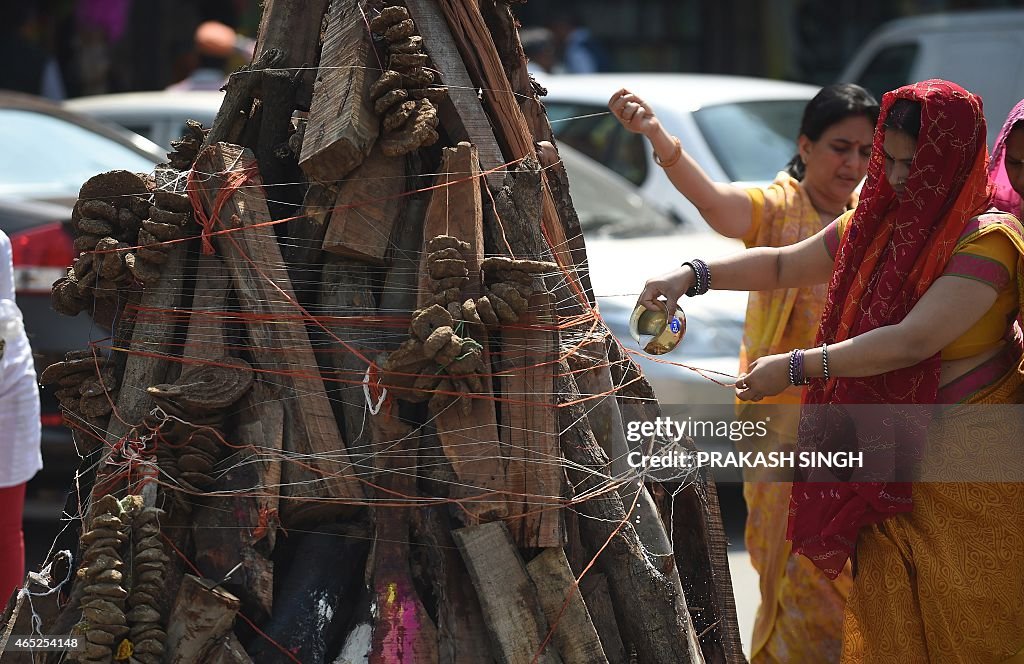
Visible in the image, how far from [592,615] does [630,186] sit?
16.7ft

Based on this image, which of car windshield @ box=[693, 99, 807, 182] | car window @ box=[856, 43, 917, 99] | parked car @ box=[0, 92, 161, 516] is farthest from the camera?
car window @ box=[856, 43, 917, 99]

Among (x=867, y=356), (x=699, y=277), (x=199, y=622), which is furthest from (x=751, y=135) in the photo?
(x=199, y=622)

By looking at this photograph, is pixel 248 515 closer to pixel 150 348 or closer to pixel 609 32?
pixel 150 348

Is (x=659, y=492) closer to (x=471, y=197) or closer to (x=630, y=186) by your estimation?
(x=471, y=197)

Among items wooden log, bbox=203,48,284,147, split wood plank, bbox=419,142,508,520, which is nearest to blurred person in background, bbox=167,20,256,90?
wooden log, bbox=203,48,284,147

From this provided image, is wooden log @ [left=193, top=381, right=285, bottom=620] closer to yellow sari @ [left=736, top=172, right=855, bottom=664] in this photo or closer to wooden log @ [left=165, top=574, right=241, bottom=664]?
wooden log @ [left=165, top=574, right=241, bottom=664]

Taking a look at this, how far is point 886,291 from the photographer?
2879 mm

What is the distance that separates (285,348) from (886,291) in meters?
1.32

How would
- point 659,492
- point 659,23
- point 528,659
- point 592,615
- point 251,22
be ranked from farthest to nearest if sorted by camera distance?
point 659,23
point 251,22
point 659,492
point 592,615
point 528,659

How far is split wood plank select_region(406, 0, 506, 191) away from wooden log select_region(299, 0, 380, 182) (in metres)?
0.14

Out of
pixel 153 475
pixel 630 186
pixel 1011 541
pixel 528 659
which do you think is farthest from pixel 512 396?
pixel 630 186

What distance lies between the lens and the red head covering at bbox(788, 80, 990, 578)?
2787 millimetres

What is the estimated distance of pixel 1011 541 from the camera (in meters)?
2.84

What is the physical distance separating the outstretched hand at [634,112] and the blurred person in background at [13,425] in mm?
1727
